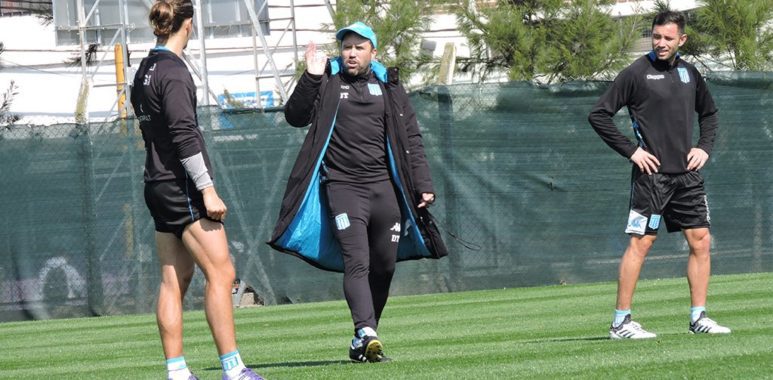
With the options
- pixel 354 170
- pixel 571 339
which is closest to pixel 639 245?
pixel 571 339

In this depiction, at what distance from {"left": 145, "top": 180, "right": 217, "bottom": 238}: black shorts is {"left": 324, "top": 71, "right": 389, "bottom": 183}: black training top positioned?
161cm

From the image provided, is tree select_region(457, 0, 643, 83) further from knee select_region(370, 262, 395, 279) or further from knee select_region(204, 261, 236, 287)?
knee select_region(204, 261, 236, 287)

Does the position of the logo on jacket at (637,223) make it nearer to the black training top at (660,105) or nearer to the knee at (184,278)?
the black training top at (660,105)

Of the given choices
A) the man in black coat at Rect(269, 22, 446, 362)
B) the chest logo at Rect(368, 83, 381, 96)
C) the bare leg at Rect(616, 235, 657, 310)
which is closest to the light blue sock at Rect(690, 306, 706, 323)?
the bare leg at Rect(616, 235, 657, 310)

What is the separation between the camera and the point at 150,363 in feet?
29.6

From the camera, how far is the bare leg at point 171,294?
262 inches

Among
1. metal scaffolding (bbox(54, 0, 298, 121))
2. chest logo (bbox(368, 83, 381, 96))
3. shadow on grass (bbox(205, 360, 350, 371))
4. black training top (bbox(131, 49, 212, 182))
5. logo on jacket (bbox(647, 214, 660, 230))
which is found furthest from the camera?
metal scaffolding (bbox(54, 0, 298, 121))

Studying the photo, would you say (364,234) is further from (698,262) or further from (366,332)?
(698,262)

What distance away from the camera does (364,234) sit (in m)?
7.93

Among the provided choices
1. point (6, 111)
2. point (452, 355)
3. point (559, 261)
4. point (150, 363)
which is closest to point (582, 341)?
point (452, 355)

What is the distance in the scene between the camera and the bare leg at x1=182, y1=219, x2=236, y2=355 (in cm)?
646

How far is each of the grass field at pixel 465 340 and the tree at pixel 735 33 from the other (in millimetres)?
5669

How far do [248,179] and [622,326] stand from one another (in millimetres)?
8114

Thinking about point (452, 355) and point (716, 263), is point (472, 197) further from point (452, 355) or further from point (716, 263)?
point (452, 355)
